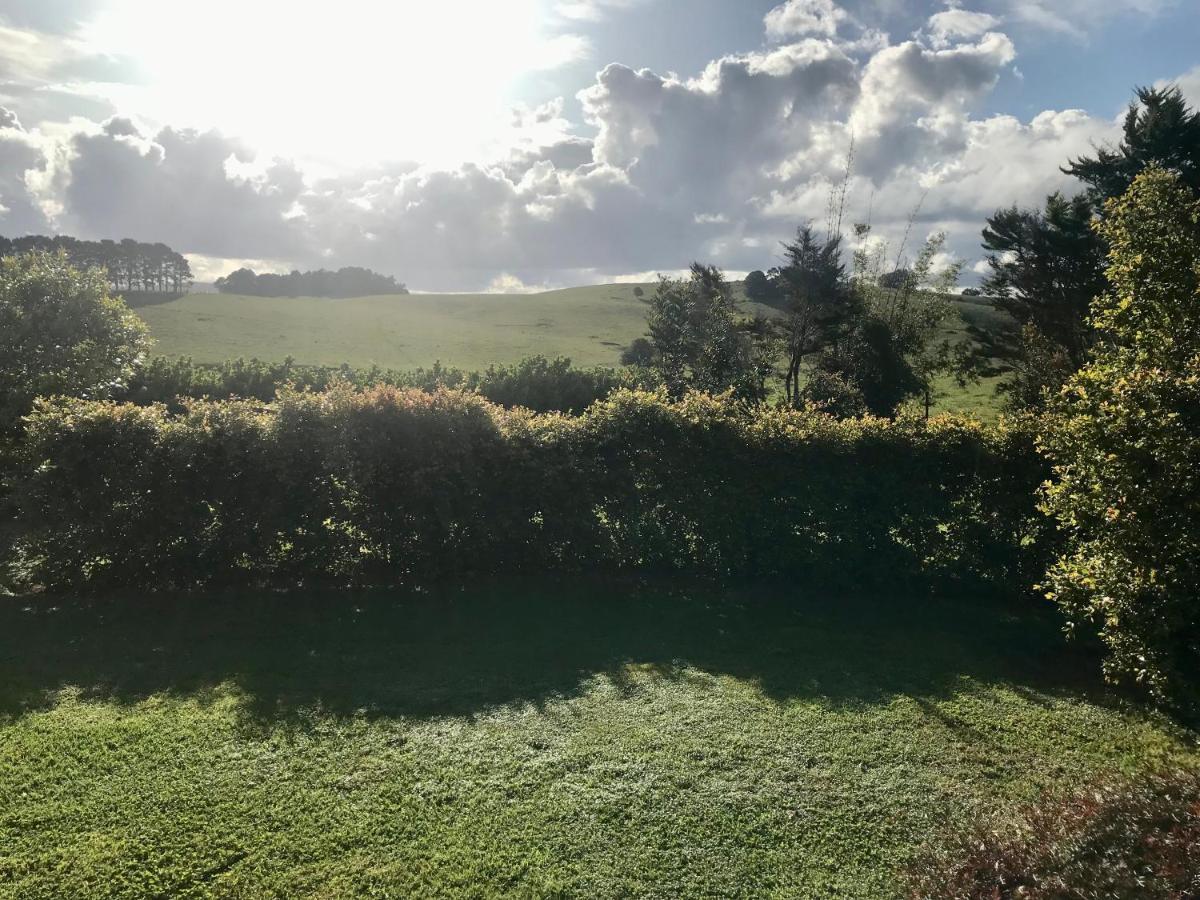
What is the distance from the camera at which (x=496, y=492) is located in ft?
41.4

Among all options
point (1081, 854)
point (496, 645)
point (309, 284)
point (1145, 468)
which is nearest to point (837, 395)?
point (1145, 468)

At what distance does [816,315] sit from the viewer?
137 feet

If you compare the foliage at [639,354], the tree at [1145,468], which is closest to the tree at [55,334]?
the tree at [1145,468]

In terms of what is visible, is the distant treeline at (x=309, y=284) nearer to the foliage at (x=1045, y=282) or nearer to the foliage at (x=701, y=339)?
the foliage at (x=701, y=339)

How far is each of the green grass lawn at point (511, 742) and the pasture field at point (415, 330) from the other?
115 ft

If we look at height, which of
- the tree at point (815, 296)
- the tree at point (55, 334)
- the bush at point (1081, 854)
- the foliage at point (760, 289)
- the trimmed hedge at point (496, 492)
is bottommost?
the bush at point (1081, 854)

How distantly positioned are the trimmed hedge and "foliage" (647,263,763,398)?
18.9m

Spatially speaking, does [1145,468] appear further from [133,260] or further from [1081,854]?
[133,260]

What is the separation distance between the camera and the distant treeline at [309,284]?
11600 cm

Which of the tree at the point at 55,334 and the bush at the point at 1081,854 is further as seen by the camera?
the tree at the point at 55,334

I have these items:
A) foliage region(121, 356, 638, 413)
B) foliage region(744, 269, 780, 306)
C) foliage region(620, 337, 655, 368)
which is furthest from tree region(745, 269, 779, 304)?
foliage region(121, 356, 638, 413)

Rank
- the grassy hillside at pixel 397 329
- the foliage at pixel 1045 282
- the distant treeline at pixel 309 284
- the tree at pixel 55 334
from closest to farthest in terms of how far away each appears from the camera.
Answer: the tree at pixel 55 334 < the foliage at pixel 1045 282 < the grassy hillside at pixel 397 329 < the distant treeline at pixel 309 284

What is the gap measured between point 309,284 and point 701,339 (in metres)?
97.8

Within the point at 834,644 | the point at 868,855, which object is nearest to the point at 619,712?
the point at 868,855
